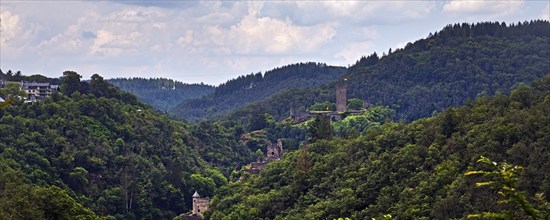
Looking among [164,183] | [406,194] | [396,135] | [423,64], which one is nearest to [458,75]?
[423,64]

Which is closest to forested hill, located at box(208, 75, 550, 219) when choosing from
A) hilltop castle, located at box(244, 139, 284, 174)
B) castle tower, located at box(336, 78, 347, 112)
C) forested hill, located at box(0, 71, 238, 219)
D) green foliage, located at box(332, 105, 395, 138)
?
forested hill, located at box(0, 71, 238, 219)

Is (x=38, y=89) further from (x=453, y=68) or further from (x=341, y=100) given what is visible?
(x=453, y=68)

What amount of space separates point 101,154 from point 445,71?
93.8 metres

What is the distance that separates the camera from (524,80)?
150375 millimetres

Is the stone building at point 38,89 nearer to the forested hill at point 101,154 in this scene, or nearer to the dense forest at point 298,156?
the dense forest at point 298,156

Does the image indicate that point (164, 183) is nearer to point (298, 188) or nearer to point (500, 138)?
point (298, 188)

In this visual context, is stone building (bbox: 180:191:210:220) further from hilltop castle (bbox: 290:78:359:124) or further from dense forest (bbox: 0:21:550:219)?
hilltop castle (bbox: 290:78:359:124)

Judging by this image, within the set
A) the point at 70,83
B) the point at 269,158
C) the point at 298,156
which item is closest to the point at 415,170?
the point at 298,156

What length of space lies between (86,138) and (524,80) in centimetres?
8942

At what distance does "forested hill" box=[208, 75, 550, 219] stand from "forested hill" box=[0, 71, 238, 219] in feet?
44.2

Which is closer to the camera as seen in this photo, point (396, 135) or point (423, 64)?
point (396, 135)

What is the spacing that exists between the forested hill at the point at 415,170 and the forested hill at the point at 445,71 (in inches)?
3398

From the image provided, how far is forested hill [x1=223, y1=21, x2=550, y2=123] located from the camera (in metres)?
155

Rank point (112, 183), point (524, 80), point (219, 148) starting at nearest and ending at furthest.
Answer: point (112, 183), point (219, 148), point (524, 80)
